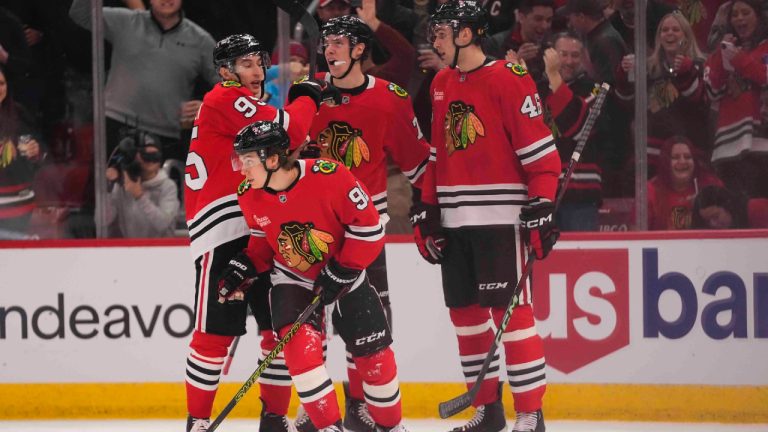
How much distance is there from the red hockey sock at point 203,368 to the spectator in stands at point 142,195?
1.34m

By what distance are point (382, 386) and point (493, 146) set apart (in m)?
0.84

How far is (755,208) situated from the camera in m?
4.68

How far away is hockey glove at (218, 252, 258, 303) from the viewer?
349 centimetres

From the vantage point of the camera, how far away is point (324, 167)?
3.45 metres

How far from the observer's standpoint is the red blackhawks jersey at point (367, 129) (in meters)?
3.95

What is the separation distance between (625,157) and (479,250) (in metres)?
1.23

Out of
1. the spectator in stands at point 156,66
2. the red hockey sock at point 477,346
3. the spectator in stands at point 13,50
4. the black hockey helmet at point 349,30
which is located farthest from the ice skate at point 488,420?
the spectator in stands at point 13,50

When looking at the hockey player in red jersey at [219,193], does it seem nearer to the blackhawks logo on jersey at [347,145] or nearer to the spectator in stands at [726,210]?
the blackhawks logo on jersey at [347,145]

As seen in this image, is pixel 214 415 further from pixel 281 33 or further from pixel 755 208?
pixel 755 208

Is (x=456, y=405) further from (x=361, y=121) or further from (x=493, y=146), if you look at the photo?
(x=361, y=121)

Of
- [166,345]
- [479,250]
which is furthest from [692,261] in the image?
[166,345]

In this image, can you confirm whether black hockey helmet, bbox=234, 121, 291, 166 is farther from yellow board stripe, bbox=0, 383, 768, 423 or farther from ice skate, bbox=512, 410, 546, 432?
yellow board stripe, bbox=0, 383, 768, 423

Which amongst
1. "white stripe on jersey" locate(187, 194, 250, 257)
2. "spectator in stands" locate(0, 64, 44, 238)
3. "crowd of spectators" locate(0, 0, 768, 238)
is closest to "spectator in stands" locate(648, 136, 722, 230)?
"crowd of spectators" locate(0, 0, 768, 238)

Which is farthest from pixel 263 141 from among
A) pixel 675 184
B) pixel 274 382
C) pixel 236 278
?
pixel 675 184
